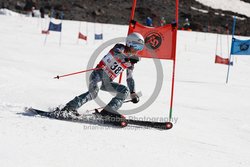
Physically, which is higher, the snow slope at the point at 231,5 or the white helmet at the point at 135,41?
the snow slope at the point at 231,5

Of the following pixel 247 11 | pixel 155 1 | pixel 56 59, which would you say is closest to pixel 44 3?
pixel 155 1

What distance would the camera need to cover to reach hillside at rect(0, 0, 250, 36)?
48562mm

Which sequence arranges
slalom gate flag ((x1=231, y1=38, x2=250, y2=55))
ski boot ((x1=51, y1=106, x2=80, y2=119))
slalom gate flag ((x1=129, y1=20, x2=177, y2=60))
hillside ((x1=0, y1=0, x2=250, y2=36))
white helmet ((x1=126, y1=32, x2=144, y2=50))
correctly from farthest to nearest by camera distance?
hillside ((x1=0, y1=0, x2=250, y2=36))
slalom gate flag ((x1=231, y1=38, x2=250, y2=55))
slalom gate flag ((x1=129, y1=20, x2=177, y2=60))
white helmet ((x1=126, y1=32, x2=144, y2=50))
ski boot ((x1=51, y1=106, x2=80, y2=119))

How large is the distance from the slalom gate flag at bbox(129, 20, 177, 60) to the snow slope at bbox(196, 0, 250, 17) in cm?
5492

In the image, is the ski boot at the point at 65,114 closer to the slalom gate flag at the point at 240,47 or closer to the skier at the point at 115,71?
the skier at the point at 115,71

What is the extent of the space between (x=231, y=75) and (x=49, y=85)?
12086 millimetres

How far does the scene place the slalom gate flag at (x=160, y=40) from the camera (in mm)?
7898

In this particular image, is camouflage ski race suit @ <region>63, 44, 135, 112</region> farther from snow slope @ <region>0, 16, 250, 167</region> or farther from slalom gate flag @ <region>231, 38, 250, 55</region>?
slalom gate flag @ <region>231, 38, 250, 55</region>

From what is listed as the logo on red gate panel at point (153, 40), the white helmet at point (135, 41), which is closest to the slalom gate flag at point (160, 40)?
the logo on red gate panel at point (153, 40)

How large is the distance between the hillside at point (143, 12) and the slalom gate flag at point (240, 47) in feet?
103

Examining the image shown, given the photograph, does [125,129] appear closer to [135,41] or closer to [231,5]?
[135,41]

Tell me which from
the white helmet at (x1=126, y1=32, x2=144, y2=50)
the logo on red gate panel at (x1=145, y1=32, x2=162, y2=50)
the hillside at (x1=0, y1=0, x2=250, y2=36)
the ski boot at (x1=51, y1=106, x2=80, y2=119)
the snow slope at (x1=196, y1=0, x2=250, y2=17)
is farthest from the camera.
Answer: the snow slope at (x1=196, y1=0, x2=250, y2=17)

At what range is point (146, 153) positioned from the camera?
5.12m

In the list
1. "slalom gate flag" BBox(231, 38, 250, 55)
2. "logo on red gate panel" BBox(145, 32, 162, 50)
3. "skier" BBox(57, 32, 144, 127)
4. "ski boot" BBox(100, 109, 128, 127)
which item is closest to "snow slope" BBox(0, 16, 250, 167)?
"ski boot" BBox(100, 109, 128, 127)
